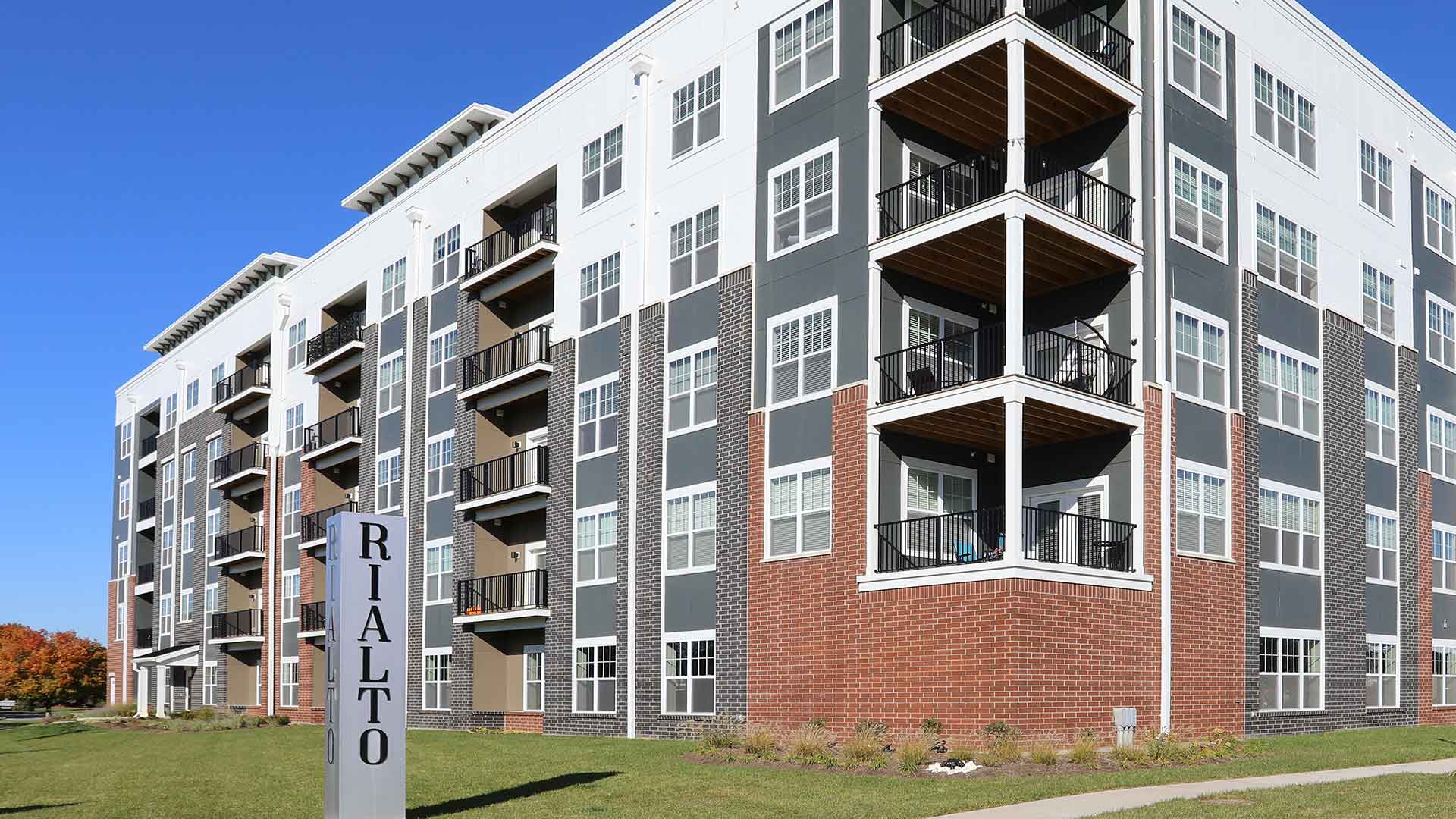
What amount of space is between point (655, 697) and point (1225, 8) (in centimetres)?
2114

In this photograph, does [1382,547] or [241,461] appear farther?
[241,461]

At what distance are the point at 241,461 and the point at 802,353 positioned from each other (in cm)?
3761

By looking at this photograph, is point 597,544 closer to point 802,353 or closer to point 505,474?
point 505,474

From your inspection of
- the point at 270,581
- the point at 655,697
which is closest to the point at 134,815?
the point at 655,697

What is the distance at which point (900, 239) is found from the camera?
87.8ft

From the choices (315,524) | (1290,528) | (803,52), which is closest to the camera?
(803,52)

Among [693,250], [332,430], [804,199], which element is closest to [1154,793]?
[804,199]

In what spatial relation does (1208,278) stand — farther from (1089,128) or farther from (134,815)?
(134,815)

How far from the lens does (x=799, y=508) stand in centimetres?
2866

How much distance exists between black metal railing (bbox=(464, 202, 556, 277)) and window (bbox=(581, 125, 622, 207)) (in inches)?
85.7

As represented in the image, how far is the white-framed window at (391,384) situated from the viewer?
152 ft

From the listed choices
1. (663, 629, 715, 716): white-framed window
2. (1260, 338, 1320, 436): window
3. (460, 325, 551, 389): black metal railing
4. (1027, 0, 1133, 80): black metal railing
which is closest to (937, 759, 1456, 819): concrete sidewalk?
(1260, 338, 1320, 436): window

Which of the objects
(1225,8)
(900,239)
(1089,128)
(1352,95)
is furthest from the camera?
(1352,95)

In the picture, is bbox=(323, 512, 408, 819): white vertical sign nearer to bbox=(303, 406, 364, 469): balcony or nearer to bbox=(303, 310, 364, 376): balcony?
bbox=(303, 406, 364, 469): balcony
